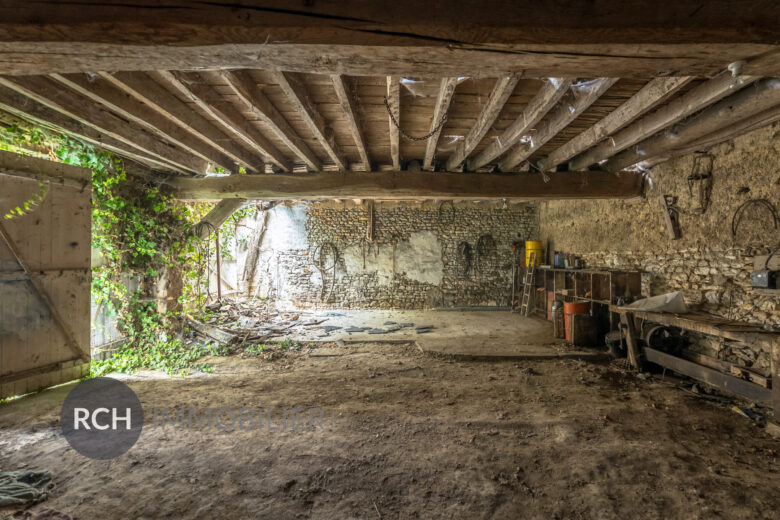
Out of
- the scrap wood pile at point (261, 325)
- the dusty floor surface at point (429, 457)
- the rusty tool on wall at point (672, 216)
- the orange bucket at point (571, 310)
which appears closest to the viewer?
the dusty floor surface at point (429, 457)

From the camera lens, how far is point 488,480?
2.25 metres

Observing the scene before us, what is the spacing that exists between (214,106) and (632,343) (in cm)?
553

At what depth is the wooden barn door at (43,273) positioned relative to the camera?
3.18m

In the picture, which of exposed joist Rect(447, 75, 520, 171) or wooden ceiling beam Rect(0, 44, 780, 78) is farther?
exposed joist Rect(447, 75, 520, 171)

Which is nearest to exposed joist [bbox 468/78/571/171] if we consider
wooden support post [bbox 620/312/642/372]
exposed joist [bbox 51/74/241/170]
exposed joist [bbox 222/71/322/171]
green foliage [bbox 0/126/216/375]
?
exposed joist [bbox 222/71/322/171]

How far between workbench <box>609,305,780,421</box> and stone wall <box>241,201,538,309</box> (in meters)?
4.67

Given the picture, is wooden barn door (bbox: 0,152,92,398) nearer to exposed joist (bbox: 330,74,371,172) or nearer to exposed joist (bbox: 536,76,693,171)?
exposed joist (bbox: 330,74,371,172)

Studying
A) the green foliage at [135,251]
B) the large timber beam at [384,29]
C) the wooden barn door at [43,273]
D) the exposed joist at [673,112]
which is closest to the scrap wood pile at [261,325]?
the green foliage at [135,251]

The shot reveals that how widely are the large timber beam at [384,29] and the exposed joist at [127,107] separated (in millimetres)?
1156

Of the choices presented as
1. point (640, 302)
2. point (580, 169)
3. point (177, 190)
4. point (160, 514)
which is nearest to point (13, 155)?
point (177, 190)

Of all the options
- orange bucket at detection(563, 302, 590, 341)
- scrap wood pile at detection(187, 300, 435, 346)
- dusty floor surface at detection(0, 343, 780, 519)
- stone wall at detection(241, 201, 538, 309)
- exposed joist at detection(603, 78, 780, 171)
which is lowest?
dusty floor surface at detection(0, 343, 780, 519)

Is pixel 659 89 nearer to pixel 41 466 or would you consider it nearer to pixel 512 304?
pixel 41 466

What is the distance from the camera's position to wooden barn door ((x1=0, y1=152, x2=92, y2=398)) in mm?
3176

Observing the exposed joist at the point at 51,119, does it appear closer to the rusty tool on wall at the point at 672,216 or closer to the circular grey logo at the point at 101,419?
the circular grey logo at the point at 101,419
